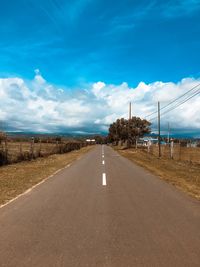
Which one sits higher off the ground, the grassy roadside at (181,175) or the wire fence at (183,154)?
Answer: the wire fence at (183,154)

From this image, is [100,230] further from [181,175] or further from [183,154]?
[183,154]

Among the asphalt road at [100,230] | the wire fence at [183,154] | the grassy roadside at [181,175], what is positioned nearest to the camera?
the asphalt road at [100,230]

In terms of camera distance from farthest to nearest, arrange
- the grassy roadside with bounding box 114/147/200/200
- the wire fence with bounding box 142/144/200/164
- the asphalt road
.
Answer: the wire fence with bounding box 142/144/200/164 → the grassy roadside with bounding box 114/147/200/200 → the asphalt road

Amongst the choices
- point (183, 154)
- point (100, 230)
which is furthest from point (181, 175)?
point (183, 154)

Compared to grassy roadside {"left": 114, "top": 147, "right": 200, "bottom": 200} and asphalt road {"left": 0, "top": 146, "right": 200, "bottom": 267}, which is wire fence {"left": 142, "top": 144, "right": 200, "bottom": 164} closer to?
grassy roadside {"left": 114, "top": 147, "right": 200, "bottom": 200}

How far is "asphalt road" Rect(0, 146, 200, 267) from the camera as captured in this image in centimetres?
550

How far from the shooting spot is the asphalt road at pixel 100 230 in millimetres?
Answer: 5504

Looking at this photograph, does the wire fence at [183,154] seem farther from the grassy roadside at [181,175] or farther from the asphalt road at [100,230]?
the asphalt road at [100,230]

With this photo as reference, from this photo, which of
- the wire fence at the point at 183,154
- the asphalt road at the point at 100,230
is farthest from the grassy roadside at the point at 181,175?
the wire fence at the point at 183,154

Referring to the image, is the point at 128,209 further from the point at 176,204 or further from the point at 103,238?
the point at 103,238

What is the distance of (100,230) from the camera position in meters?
7.29

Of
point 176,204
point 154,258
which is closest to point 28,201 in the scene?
point 176,204

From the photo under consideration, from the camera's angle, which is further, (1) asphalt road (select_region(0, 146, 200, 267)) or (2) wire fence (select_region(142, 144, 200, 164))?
(2) wire fence (select_region(142, 144, 200, 164))

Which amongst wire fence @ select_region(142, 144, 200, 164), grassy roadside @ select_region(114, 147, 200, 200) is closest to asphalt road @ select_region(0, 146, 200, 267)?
grassy roadside @ select_region(114, 147, 200, 200)
